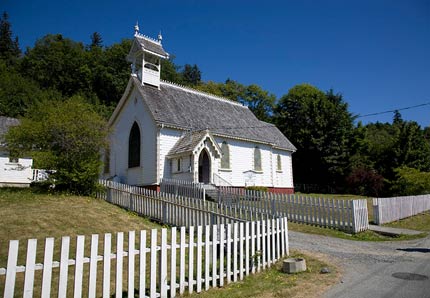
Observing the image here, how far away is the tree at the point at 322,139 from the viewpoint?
1729 inches

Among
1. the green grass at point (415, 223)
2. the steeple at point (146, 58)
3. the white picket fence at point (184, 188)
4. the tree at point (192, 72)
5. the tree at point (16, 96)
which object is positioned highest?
the tree at point (192, 72)

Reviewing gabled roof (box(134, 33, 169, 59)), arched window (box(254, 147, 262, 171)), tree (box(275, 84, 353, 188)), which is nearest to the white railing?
arched window (box(254, 147, 262, 171))

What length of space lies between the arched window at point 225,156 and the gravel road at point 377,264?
14546 mm

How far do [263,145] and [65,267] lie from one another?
27479 mm

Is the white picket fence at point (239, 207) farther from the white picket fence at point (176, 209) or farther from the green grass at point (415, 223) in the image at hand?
the green grass at point (415, 223)

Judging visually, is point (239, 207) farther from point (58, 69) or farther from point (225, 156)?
point (58, 69)

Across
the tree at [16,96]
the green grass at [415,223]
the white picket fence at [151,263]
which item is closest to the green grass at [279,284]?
the white picket fence at [151,263]

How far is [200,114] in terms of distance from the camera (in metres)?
28.1

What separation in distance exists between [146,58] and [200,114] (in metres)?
6.95

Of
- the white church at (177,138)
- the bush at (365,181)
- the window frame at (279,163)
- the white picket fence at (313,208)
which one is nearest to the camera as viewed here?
the white picket fence at (313,208)

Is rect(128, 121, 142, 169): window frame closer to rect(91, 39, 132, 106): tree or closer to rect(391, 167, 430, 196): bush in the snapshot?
rect(391, 167, 430, 196): bush

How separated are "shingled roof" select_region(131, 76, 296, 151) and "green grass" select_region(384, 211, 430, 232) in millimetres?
14902

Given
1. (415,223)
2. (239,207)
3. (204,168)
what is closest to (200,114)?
(204,168)

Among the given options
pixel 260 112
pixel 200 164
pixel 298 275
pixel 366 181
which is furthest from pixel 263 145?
pixel 260 112
